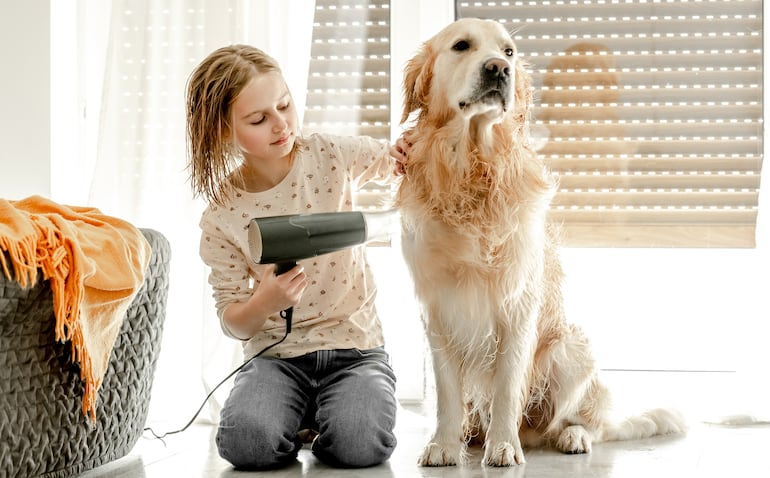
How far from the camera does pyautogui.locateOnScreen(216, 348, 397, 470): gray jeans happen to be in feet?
6.40

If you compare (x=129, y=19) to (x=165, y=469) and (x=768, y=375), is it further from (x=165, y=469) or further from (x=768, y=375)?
(x=768, y=375)

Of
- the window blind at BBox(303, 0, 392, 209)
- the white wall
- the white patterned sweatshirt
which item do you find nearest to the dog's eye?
the white patterned sweatshirt

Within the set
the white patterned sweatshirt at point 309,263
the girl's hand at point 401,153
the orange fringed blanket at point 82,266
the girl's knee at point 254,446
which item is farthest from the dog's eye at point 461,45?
the girl's knee at point 254,446

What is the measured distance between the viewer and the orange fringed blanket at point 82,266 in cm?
169

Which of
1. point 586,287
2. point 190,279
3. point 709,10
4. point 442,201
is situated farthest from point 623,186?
point 190,279

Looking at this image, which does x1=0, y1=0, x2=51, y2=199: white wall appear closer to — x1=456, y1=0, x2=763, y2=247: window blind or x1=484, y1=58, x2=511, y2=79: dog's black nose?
x1=456, y1=0, x2=763, y2=247: window blind

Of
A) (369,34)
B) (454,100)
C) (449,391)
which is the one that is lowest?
(449,391)

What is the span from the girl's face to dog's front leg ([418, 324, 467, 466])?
570mm

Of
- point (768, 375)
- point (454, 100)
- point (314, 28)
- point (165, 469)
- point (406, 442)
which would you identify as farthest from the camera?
point (314, 28)

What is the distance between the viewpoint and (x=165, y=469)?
80.9 inches

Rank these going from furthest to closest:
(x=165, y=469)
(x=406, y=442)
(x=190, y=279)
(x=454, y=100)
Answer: (x=190, y=279) < (x=406, y=442) < (x=165, y=469) < (x=454, y=100)

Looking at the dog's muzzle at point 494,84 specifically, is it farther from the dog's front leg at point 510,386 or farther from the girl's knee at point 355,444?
the girl's knee at point 355,444

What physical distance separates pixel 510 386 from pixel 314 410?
0.48 meters

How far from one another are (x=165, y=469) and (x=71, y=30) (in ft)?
5.48
